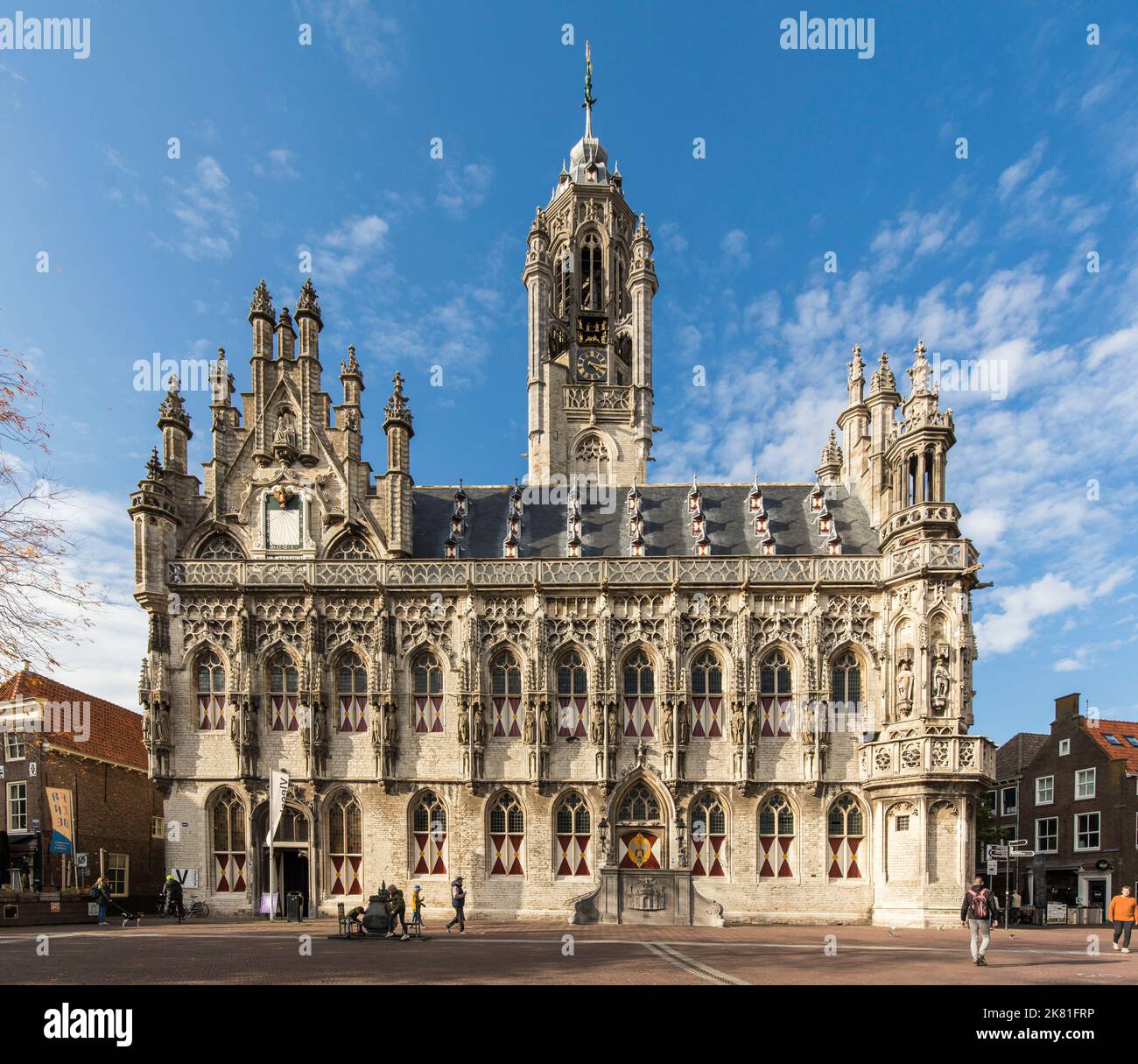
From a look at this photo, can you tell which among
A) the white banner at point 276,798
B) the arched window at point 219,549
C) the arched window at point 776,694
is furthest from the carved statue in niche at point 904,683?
the arched window at point 219,549

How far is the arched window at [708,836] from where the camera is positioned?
99.2 ft

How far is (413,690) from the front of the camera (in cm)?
3173

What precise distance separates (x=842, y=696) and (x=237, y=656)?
75.8 feet

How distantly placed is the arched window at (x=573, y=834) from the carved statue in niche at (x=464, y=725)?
4.22m

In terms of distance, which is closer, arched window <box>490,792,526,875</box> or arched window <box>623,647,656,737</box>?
arched window <box>490,792,526,875</box>

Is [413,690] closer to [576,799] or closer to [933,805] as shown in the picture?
[576,799]

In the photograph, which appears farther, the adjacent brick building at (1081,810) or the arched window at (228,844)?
the adjacent brick building at (1081,810)

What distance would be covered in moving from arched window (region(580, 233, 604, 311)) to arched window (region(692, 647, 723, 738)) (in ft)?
87.2

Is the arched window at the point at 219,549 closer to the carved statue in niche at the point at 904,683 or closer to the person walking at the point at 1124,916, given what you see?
the carved statue in niche at the point at 904,683

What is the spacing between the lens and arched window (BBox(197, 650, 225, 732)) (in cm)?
3145

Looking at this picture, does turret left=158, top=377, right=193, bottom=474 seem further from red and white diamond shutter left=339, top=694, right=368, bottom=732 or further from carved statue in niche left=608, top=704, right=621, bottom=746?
carved statue in niche left=608, top=704, right=621, bottom=746

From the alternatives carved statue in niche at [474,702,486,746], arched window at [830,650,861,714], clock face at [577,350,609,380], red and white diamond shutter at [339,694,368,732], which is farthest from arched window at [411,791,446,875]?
clock face at [577,350,609,380]

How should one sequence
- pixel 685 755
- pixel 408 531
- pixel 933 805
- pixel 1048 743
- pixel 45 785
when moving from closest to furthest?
pixel 933 805, pixel 685 755, pixel 408 531, pixel 45 785, pixel 1048 743
